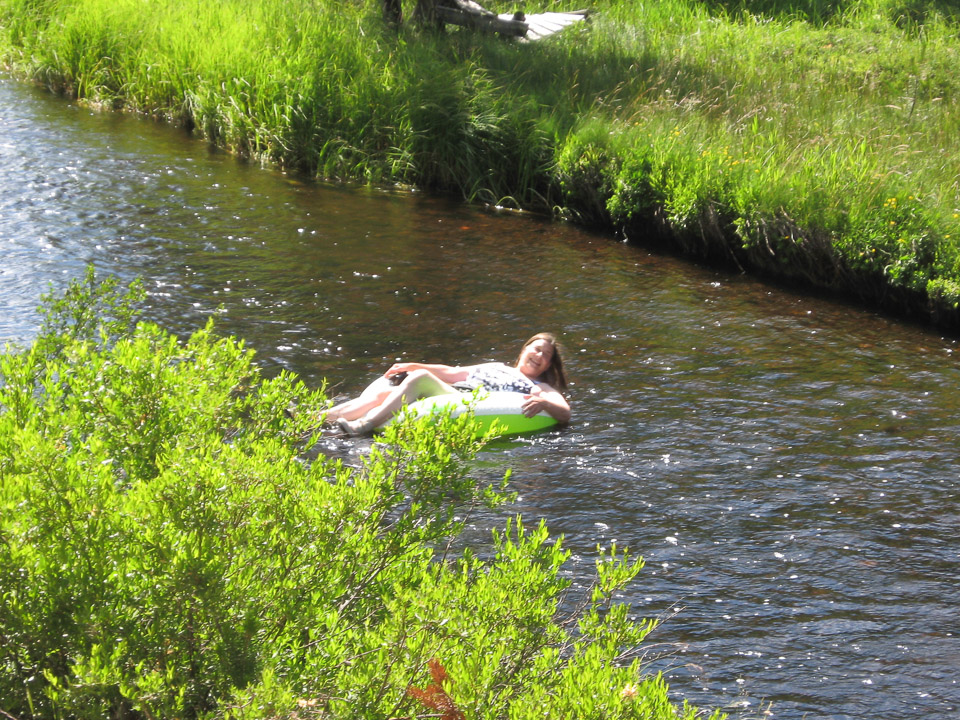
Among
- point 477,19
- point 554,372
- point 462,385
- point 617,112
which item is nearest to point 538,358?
point 554,372

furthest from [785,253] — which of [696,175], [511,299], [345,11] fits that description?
[345,11]

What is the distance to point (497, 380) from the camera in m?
7.51

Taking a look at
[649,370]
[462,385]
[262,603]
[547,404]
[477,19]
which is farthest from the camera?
[477,19]

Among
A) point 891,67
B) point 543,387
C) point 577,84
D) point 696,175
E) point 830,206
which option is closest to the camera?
point 543,387

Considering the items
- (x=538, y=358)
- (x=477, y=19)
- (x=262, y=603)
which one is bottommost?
(x=538, y=358)

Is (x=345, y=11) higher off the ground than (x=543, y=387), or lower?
higher

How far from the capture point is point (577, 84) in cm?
1428

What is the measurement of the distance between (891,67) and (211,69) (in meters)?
10.1

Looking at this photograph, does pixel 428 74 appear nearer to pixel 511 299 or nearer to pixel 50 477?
pixel 511 299

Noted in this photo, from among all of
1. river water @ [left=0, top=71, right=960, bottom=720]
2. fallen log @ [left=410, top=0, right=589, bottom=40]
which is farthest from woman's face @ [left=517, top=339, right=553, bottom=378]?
fallen log @ [left=410, top=0, right=589, bottom=40]

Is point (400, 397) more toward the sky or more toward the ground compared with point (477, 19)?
more toward the ground

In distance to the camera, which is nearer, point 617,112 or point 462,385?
point 462,385

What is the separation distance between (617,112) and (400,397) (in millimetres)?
7729

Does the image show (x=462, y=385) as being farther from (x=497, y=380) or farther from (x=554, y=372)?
(x=554, y=372)
